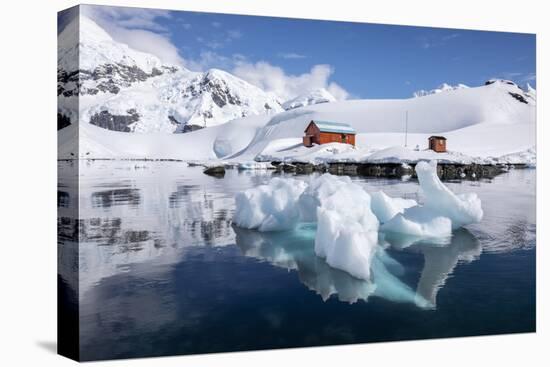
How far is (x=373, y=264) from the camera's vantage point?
7.75 m

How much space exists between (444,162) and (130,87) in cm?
554

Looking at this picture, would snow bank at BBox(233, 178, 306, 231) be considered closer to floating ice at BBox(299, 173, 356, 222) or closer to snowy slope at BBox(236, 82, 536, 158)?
floating ice at BBox(299, 173, 356, 222)

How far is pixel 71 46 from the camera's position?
6.22m

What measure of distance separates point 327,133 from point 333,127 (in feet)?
1.00

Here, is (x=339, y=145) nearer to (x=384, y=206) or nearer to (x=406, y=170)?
(x=406, y=170)

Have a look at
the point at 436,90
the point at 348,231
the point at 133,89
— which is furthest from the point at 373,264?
the point at 133,89

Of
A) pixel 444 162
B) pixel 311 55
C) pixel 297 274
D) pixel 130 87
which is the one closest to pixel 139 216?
pixel 130 87

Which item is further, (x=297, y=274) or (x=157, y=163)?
(x=157, y=163)

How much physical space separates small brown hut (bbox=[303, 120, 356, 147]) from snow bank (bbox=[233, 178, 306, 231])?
1190 mm

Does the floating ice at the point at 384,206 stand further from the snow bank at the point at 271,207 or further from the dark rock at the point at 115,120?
the dark rock at the point at 115,120

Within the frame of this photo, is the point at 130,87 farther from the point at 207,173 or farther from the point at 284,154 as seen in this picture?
the point at 284,154


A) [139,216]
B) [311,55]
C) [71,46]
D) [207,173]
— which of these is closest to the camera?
[71,46]

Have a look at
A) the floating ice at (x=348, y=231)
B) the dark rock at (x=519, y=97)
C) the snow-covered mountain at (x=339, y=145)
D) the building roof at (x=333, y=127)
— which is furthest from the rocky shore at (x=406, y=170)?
the dark rock at (x=519, y=97)

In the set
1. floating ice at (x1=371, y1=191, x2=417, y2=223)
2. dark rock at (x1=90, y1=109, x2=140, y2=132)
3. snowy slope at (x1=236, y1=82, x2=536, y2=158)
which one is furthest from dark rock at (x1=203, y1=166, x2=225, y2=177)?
floating ice at (x1=371, y1=191, x2=417, y2=223)
